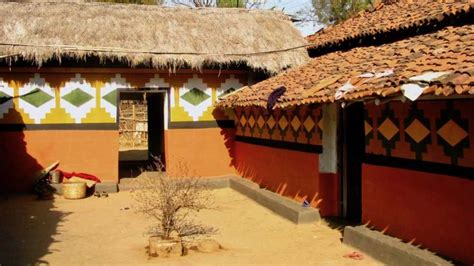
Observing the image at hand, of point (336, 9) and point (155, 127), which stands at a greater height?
point (336, 9)

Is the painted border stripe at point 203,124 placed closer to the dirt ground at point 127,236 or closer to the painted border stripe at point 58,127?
the painted border stripe at point 58,127

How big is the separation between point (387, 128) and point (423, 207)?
1.10 meters

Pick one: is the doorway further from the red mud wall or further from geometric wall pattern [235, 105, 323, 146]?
the red mud wall

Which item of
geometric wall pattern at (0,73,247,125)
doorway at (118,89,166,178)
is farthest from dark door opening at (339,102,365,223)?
geometric wall pattern at (0,73,247,125)

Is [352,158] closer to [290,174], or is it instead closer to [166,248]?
[290,174]

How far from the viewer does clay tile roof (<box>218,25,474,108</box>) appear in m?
4.74

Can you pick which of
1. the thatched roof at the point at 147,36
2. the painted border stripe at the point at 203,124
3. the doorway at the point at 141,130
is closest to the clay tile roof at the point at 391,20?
the thatched roof at the point at 147,36

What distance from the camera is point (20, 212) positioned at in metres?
8.59

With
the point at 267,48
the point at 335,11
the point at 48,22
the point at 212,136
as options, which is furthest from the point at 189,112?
the point at 335,11

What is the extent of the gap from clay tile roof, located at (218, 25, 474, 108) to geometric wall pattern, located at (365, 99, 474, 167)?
0.39 m

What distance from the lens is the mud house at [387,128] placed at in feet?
16.5

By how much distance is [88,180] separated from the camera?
10711 millimetres

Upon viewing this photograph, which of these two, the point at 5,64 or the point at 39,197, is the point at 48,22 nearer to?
the point at 5,64

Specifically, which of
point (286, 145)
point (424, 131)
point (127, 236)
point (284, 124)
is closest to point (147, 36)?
point (284, 124)
